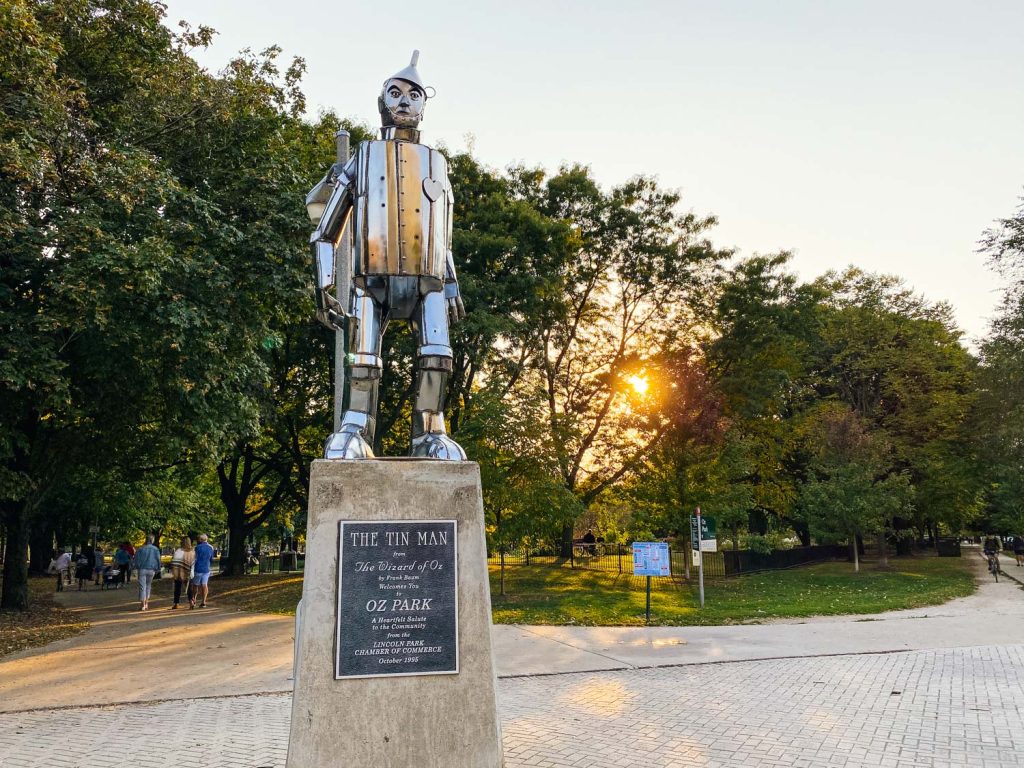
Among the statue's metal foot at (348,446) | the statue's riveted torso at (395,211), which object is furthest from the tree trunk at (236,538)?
the statue's metal foot at (348,446)

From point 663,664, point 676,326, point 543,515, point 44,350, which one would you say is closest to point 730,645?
point 663,664

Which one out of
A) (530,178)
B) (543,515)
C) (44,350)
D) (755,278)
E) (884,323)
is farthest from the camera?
(884,323)

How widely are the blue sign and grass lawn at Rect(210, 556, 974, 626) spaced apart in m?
1.00

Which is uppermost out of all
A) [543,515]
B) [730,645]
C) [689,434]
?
[689,434]

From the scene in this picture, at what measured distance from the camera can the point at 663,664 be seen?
937cm

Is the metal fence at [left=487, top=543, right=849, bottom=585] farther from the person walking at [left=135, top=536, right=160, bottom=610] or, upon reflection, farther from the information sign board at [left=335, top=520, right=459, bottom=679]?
the information sign board at [left=335, top=520, right=459, bottom=679]

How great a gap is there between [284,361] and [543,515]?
941 cm

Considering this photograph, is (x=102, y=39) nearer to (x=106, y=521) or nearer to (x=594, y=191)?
(x=594, y=191)

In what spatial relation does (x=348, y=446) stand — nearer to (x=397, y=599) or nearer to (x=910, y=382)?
(x=397, y=599)

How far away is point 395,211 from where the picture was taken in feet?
19.3

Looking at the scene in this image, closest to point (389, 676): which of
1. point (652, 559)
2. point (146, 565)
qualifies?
point (652, 559)

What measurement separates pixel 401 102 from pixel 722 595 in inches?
622

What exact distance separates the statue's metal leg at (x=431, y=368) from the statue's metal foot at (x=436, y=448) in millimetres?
11

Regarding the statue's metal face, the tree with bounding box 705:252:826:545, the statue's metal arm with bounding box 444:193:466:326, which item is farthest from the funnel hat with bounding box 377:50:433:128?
the tree with bounding box 705:252:826:545
